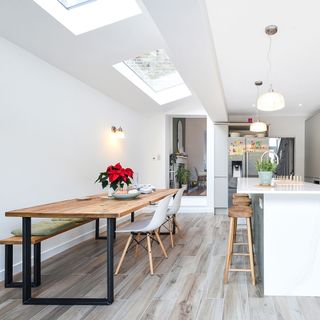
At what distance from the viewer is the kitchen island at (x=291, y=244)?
270cm

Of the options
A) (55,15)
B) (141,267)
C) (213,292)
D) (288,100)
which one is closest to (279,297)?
(213,292)

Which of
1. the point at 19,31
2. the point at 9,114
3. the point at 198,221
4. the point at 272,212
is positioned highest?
the point at 19,31

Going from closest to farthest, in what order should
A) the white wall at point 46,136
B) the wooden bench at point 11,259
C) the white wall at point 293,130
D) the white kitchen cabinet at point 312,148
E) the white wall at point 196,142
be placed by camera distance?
the wooden bench at point 11,259
the white wall at point 46,136
the white kitchen cabinet at point 312,148
the white wall at point 293,130
the white wall at point 196,142

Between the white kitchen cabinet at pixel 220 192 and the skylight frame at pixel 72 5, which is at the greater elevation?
the skylight frame at pixel 72 5

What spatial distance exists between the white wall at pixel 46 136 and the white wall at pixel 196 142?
23.4ft

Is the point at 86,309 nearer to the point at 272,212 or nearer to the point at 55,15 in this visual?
the point at 272,212

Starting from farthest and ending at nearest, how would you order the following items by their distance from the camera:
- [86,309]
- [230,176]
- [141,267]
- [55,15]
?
[230,176], [141,267], [55,15], [86,309]

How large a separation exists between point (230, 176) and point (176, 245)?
3.19 meters

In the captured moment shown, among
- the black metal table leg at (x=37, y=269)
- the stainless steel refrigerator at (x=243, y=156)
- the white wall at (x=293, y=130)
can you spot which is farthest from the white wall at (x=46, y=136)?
the white wall at (x=293, y=130)

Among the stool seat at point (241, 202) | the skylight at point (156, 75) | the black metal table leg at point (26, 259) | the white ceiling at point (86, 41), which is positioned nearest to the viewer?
the black metal table leg at point (26, 259)

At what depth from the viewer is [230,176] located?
7.20m

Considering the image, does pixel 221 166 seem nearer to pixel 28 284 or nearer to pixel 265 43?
pixel 265 43

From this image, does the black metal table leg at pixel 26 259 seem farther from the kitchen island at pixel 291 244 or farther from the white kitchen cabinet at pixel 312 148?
the white kitchen cabinet at pixel 312 148

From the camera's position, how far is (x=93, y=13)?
3439 millimetres
